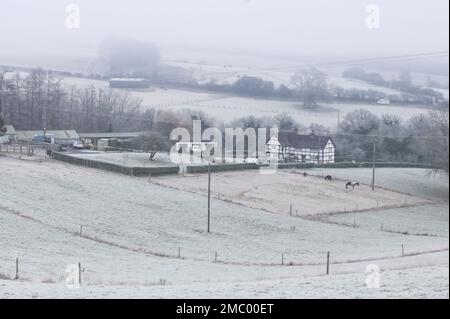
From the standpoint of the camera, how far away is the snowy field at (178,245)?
7887 mm

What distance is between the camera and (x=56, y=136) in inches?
1302

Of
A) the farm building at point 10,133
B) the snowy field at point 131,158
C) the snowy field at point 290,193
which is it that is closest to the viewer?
the snowy field at point 290,193

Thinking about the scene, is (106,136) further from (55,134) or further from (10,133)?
(10,133)

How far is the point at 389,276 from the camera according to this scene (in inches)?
341

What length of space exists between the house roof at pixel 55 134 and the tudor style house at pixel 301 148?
1096 centimetres

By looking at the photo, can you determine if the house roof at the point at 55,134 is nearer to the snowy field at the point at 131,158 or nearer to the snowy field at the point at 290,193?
the snowy field at the point at 131,158

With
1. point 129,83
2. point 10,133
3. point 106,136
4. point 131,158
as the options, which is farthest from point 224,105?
point 10,133

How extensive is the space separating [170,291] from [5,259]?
431cm

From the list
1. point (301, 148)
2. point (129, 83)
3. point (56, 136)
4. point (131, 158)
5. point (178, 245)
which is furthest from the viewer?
point (129, 83)

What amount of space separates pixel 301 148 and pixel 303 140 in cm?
73

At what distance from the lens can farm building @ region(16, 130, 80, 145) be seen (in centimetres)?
3216

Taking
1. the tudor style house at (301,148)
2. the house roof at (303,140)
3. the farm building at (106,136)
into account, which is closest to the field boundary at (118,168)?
the farm building at (106,136)
